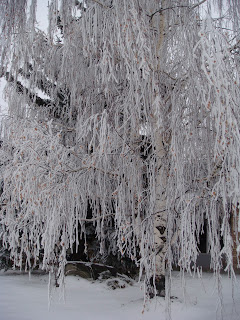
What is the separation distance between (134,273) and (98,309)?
2.77 meters

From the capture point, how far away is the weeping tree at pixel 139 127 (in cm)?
337

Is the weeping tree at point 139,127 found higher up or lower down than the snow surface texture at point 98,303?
higher up

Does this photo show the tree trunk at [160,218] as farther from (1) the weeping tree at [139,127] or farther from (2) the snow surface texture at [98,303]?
(2) the snow surface texture at [98,303]

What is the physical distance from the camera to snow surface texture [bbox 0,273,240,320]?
4.89m

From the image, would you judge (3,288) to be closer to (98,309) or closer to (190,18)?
(98,309)

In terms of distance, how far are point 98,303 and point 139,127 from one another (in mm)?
3426

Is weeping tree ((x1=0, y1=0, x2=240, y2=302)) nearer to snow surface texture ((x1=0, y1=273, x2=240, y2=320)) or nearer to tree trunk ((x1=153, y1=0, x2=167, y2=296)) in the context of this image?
tree trunk ((x1=153, y1=0, x2=167, y2=296))

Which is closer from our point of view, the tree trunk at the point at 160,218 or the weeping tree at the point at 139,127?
the weeping tree at the point at 139,127

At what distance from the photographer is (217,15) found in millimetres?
4977

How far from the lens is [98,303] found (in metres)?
6.05

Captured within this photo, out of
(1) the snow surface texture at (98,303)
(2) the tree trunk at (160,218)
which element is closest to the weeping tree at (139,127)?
(2) the tree trunk at (160,218)

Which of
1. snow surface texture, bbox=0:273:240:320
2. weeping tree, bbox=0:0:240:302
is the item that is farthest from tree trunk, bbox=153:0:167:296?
snow surface texture, bbox=0:273:240:320

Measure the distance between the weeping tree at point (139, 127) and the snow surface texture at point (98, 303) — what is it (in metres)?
0.54

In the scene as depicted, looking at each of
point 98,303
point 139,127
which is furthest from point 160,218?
point 98,303
